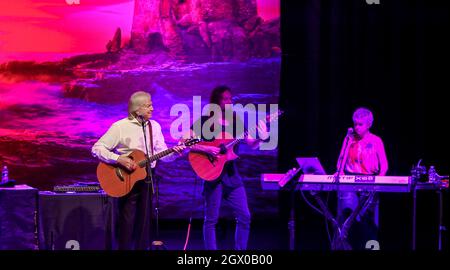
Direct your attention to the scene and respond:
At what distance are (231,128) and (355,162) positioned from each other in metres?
1.52

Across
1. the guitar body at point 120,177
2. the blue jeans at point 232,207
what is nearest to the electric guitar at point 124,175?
the guitar body at point 120,177

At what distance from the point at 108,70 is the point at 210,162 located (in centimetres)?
308

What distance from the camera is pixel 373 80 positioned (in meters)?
9.32

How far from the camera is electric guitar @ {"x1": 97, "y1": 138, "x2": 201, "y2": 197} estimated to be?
6.64m

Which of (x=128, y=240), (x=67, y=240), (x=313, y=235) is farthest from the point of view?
(x=313, y=235)

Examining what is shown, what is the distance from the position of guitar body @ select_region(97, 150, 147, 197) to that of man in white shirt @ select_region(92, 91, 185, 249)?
5cm

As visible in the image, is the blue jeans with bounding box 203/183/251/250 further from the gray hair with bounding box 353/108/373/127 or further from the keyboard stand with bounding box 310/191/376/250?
the gray hair with bounding box 353/108/373/127

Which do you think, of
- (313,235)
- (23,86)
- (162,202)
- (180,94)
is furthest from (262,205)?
(23,86)

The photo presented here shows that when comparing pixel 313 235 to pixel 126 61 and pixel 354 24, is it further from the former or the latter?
pixel 126 61

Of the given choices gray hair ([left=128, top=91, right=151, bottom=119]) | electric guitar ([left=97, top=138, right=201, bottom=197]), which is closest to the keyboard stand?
electric guitar ([left=97, top=138, right=201, bottom=197])

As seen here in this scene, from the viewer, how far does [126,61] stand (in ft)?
30.8

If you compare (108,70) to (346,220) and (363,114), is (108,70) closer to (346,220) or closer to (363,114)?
(363,114)

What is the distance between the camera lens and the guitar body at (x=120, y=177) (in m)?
6.64

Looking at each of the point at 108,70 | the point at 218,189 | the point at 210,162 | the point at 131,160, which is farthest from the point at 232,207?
the point at 108,70
